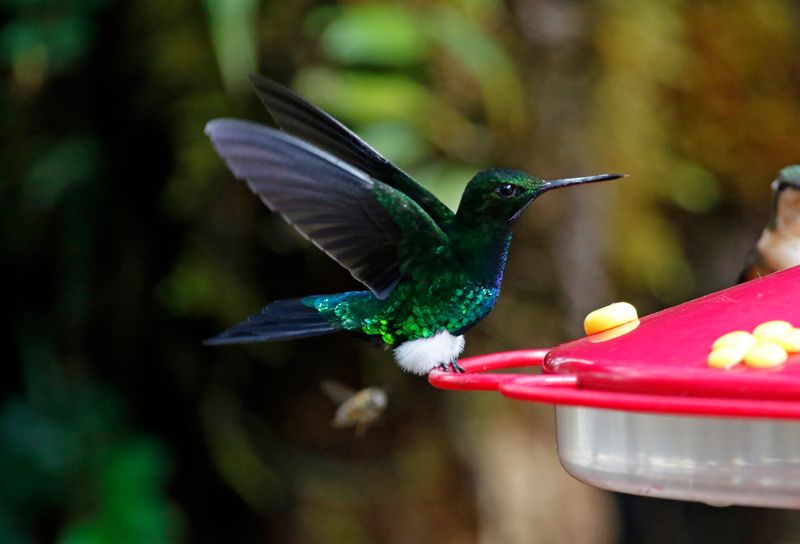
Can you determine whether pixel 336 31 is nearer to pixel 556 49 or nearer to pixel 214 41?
pixel 214 41

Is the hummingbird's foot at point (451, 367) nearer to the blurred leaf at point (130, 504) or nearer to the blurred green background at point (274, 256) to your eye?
the blurred green background at point (274, 256)

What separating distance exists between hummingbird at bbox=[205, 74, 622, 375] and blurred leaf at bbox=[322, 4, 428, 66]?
88 cm

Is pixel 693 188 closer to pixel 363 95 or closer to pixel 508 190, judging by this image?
pixel 363 95

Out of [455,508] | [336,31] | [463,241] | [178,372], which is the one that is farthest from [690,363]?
[178,372]

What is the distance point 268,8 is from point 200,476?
1240 mm

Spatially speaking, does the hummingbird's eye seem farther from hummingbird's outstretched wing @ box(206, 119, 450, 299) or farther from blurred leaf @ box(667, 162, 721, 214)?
blurred leaf @ box(667, 162, 721, 214)

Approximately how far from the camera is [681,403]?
0.86m

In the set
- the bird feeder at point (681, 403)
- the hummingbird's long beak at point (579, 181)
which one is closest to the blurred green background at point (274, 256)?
the hummingbird's long beak at point (579, 181)

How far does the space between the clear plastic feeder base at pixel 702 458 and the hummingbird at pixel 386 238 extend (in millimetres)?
342

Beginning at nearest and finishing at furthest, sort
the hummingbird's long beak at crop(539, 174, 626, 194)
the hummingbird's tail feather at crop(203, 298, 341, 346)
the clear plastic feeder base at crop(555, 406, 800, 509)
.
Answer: the clear plastic feeder base at crop(555, 406, 800, 509)
the hummingbird's long beak at crop(539, 174, 626, 194)
the hummingbird's tail feather at crop(203, 298, 341, 346)

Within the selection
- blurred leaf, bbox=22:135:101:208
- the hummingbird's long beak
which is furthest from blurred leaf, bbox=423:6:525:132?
the hummingbird's long beak

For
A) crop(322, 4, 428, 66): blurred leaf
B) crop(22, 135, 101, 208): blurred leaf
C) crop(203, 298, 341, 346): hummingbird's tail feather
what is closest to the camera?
crop(203, 298, 341, 346): hummingbird's tail feather

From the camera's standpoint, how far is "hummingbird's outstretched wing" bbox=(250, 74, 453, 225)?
137 cm

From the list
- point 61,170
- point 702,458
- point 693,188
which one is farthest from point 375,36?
point 702,458
